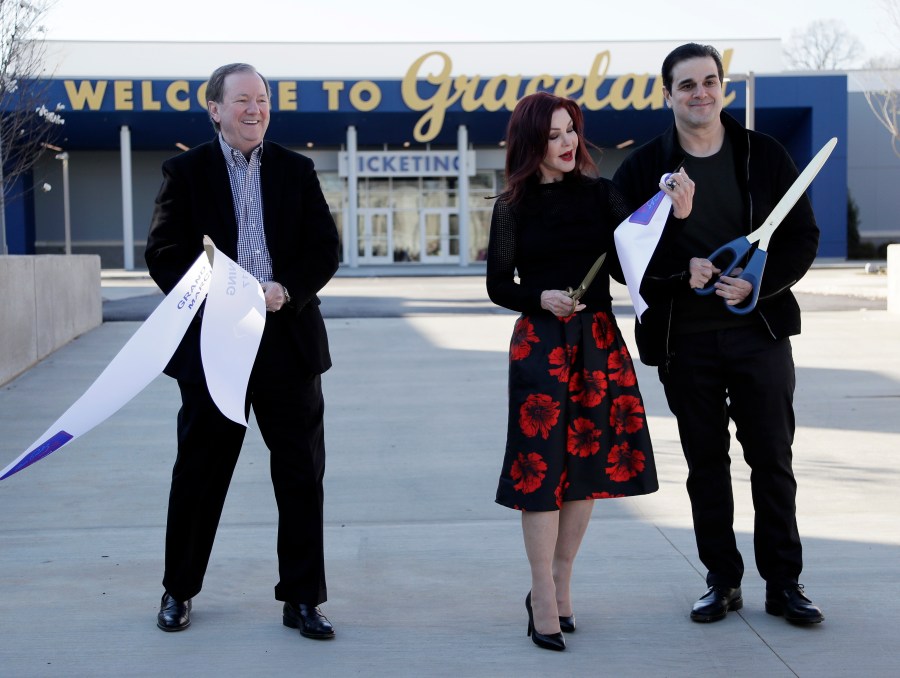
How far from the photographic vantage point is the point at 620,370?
3852 mm

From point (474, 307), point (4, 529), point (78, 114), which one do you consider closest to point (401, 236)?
point (78, 114)

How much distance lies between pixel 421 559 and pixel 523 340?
1432mm

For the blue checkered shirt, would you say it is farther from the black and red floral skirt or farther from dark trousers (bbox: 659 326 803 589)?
dark trousers (bbox: 659 326 803 589)

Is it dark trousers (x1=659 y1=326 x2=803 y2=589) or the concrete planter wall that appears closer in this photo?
dark trousers (x1=659 y1=326 x2=803 y2=589)

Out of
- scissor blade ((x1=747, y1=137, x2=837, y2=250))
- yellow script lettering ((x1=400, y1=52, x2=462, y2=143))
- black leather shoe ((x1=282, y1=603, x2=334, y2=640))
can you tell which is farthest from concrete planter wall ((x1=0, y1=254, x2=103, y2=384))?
yellow script lettering ((x1=400, y1=52, x2=462, y2=143))

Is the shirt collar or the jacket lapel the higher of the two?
the shirt collar

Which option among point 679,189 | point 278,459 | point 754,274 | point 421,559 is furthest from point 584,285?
point 421,559

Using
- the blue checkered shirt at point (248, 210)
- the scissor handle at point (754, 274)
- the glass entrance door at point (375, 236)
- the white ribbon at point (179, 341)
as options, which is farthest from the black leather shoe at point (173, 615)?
the glass entrance door at point (375, 236)

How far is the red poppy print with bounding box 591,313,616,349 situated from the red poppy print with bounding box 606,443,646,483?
0.34 m

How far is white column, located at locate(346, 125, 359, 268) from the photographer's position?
40.5m

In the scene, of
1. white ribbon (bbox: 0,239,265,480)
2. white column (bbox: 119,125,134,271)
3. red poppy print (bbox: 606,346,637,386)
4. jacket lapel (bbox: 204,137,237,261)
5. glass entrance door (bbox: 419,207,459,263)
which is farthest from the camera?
glass entrance door (bbox: 419,207,459,263)

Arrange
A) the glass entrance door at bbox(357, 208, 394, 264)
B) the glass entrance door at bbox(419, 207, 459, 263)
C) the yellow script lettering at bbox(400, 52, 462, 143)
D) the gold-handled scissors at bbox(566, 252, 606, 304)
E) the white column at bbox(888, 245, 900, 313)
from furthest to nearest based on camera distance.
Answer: the glass entrance door at bbox(419, 207, 459, 263)
the glass entrance door at bbox(357, 208, 394, 264)
the yellow script lettering at bbox(400, 52, 462, 143)
the white column at bbox(888, 245, 900, 313)
the gold-handled scissors at bbox(566, 252, 606, 304)

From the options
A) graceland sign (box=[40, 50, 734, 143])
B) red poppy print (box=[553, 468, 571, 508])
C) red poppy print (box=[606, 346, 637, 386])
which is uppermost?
graceland sign (box=[40, 50, 734, 143])

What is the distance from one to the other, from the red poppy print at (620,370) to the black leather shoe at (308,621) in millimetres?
1279
